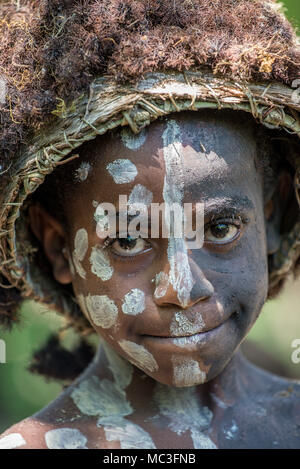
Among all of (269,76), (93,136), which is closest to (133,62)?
(93,136)

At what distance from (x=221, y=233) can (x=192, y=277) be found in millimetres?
219

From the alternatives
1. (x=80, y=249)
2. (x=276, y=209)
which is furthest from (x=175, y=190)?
(x=276, y=209)

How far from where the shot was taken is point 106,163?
2326 millimetres

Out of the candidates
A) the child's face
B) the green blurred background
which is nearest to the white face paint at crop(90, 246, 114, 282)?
the child's face

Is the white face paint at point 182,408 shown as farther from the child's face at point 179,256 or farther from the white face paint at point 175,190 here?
the white face paint at point 175,190

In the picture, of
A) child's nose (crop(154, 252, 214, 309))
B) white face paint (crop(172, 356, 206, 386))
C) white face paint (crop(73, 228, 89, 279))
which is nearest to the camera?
child's nose (crop(154, 252, 214, 309))

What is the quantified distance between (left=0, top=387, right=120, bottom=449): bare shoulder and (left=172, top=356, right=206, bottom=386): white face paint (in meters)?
0.37

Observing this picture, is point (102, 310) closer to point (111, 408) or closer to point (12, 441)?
point (111, 408)

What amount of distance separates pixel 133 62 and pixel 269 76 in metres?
0.44

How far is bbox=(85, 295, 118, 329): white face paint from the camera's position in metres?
2.40

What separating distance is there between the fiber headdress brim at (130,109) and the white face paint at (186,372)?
717 mm

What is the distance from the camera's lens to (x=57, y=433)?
8.37 ft

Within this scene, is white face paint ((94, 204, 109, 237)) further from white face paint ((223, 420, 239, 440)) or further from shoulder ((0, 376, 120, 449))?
white face paint ((223, 420, 239, 440))

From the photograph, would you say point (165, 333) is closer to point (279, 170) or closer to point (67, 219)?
point (67, 219)
